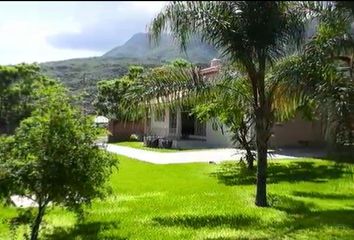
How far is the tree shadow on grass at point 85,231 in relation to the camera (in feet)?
32.5

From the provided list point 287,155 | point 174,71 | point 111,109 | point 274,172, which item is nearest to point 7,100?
point 111,109

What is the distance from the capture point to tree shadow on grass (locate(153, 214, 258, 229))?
10594 millimetres

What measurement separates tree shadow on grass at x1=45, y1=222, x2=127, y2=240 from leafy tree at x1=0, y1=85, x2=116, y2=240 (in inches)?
52.8

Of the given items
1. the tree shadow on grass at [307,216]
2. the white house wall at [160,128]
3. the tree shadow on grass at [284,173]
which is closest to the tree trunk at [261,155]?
the tree shadow on grass at [307,216]

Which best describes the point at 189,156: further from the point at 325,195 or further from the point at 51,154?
the point at 51,154

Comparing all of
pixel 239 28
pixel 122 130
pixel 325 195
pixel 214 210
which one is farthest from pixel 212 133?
pixel 239 28

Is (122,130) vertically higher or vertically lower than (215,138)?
higher

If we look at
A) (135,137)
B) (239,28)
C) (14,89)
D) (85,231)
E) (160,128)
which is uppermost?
(14,89)

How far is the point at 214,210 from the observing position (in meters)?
12.0

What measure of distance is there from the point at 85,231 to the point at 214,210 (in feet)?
10.1

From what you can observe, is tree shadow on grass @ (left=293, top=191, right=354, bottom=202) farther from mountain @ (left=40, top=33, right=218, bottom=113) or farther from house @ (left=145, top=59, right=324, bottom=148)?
house @ (left=145, top=59, right=324, bottom=148)

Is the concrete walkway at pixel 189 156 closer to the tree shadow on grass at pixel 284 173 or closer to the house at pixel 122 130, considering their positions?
the tree shadow on grass at pixel 284 173

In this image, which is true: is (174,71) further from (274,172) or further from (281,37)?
(274,172)

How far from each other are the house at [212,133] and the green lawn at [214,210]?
9.34 meters
